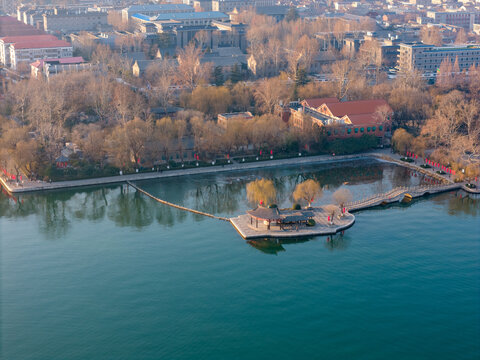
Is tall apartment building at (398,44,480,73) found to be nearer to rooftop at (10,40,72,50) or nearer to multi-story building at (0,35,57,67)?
rooftop at (10,40,72,50)

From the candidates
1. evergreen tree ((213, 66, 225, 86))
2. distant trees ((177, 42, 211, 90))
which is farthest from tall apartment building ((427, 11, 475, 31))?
distant trees ((177, 42, 211, 90))

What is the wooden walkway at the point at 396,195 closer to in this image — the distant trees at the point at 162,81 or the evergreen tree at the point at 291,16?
the distant trees at the point at 162,81

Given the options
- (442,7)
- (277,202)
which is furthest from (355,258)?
(442,7)

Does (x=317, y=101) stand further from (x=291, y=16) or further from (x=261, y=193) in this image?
(x=291, y=16)

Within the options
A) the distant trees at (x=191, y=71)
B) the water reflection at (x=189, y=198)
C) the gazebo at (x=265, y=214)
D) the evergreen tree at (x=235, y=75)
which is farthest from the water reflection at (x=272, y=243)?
the evergreen tree at (x=235, y=75)

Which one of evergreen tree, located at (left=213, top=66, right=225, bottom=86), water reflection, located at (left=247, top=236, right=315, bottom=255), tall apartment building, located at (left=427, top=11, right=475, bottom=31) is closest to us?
water reflection, located at (left=247, top=236, right=315, bottom=255)

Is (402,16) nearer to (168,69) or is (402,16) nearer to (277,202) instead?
(168,69)
